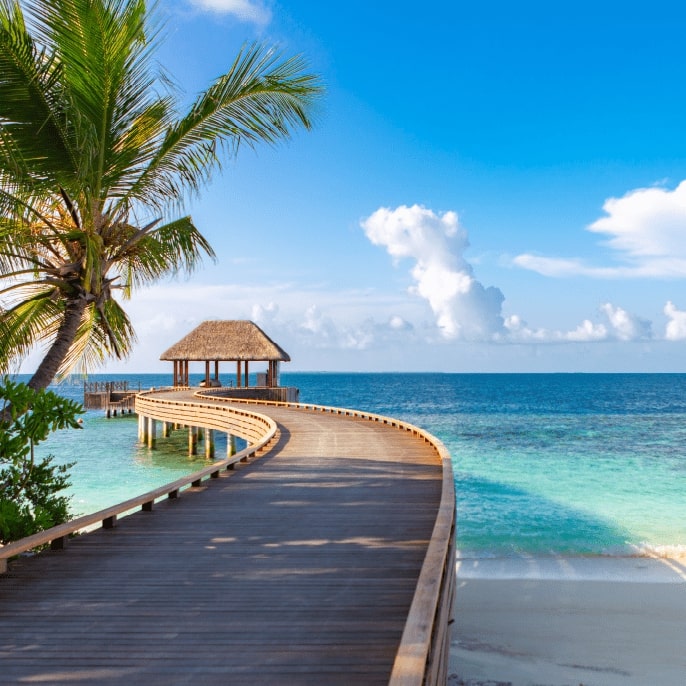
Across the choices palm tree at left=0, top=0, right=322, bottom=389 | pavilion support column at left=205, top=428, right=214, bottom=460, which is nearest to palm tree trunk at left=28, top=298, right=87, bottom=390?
palm tree at left=0, top=0, right=322, bottom=389

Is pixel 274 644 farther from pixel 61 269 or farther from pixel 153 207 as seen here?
pixel 153 207

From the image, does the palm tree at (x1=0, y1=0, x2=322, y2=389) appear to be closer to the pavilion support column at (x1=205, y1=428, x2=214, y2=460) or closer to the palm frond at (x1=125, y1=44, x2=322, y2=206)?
the palm frond at (x1=125, y1=44, x2=322, y2=206)

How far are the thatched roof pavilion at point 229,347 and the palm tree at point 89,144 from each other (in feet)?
87.4

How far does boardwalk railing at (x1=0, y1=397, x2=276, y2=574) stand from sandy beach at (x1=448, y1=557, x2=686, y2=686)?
4.07m

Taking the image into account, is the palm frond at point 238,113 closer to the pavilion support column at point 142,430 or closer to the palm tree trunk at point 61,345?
the palm tree trunk at point 61,345

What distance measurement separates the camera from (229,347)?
3538cm

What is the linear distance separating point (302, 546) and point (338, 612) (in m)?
1.70

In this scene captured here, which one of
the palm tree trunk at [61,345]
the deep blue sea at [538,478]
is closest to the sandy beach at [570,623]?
the deep blue sea at [538,478]

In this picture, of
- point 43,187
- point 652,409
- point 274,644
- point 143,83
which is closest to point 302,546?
point 274,644

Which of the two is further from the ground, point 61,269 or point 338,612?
point 61,269

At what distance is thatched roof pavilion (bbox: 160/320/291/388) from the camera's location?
34.7m

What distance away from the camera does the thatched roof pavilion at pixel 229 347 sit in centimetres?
3466

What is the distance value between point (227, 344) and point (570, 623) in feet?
93.9

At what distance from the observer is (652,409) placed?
185ft
